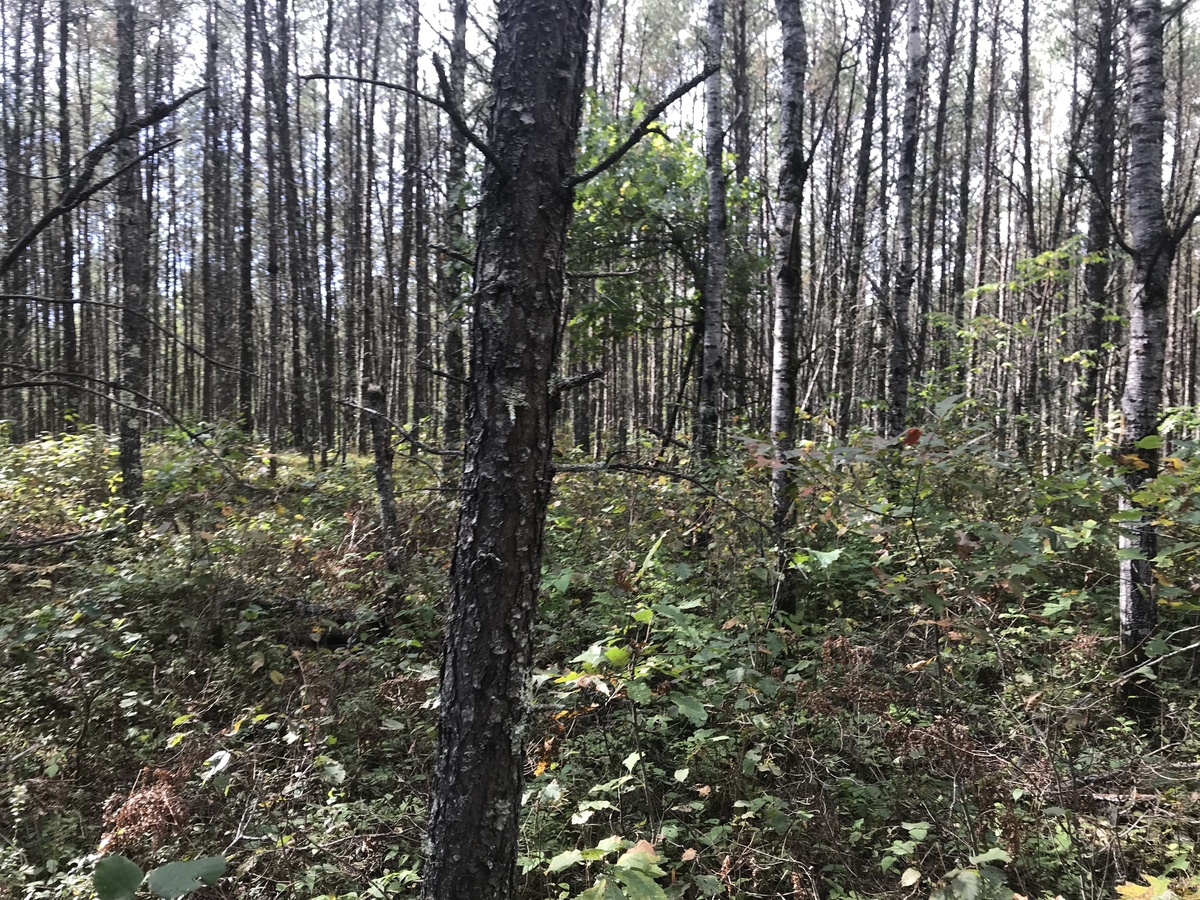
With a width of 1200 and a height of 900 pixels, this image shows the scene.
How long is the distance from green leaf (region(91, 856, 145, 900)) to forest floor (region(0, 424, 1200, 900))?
2.97 feet

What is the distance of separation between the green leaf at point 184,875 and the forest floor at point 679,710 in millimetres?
966

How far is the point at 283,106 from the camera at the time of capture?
41.4ft

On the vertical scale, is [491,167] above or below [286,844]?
above

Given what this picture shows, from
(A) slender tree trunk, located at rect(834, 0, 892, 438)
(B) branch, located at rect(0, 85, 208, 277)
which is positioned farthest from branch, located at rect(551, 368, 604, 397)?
(A) slender tree trunk, located at rect(834, 0, 892, 438)

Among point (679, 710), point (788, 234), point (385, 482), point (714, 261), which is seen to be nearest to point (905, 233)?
point (714, 261)

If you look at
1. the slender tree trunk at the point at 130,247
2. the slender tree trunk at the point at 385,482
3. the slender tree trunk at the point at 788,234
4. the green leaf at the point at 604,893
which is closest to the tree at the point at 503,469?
the green leaf at the point at 604,893

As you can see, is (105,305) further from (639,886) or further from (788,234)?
(788,234)

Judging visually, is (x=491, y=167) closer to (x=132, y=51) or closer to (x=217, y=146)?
(x=132, y=51)

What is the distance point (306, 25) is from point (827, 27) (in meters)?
13.3

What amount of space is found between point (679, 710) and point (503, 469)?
5.99ft

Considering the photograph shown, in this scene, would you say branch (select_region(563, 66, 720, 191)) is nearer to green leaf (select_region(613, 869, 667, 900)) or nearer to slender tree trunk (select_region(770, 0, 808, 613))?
green leaf (select_region(613, 869, 667, 900))

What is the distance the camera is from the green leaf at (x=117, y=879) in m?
1.24

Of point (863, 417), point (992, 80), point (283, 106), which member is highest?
point (992, 80)

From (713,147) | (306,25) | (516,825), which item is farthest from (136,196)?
(306,25)
